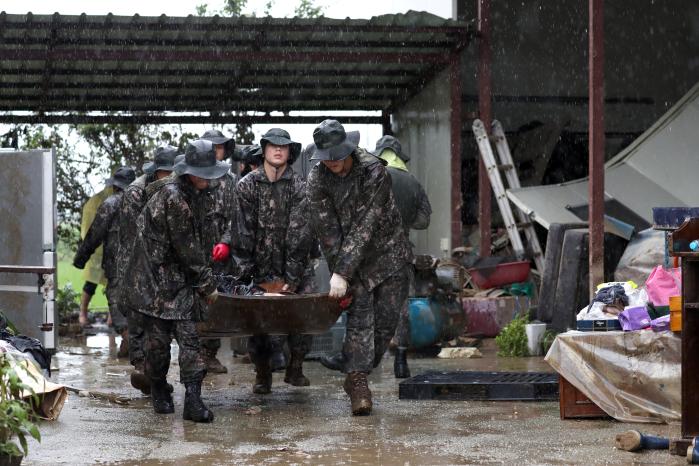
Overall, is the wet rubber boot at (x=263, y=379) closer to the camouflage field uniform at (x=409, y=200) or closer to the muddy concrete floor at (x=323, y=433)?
the muddy concrete floor at (x=323, y=433)

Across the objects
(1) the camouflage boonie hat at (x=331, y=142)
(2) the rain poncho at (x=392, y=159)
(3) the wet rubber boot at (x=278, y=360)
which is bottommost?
(3) the wet rubber boot at (x=278, y=360)

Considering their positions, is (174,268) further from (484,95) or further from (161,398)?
(484,95)

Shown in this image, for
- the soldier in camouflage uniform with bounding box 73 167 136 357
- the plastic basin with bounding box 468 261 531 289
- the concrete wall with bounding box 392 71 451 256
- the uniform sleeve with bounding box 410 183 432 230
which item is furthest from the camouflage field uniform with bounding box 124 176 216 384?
the concrete wall with bounding box 392 71 451 256

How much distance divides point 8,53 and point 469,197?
289 inches

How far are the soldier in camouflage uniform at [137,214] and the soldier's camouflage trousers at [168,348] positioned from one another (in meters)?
1.04

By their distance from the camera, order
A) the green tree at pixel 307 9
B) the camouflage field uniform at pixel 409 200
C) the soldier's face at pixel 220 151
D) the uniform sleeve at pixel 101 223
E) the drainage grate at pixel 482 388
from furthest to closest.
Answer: the green tree at pixel 307 9 < the uniform sleeve at pixel 101 223 < the camouflage field uniform at pixel 409 200 < the soldier's face at pixel 220 151 < the drainage grate at pixel 482 388

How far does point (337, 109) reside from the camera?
19797 millimetres

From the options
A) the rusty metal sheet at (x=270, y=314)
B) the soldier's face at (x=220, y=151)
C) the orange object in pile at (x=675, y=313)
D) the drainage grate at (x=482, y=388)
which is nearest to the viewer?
the orange object in pile at (x=675, y=313)

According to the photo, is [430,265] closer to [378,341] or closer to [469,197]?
[378,341]

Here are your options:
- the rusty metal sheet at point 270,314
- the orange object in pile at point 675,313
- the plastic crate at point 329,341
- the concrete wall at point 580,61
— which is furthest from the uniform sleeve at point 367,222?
the concrete wall at point 580,61

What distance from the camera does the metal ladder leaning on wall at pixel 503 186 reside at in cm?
1523

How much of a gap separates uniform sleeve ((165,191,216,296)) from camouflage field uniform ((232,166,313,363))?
155 centimetres

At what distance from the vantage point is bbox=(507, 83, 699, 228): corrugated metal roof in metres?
14.2

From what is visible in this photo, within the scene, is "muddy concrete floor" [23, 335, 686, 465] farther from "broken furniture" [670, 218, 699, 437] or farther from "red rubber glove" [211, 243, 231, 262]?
"red rubber glove" [211, 243, 231, 262]
